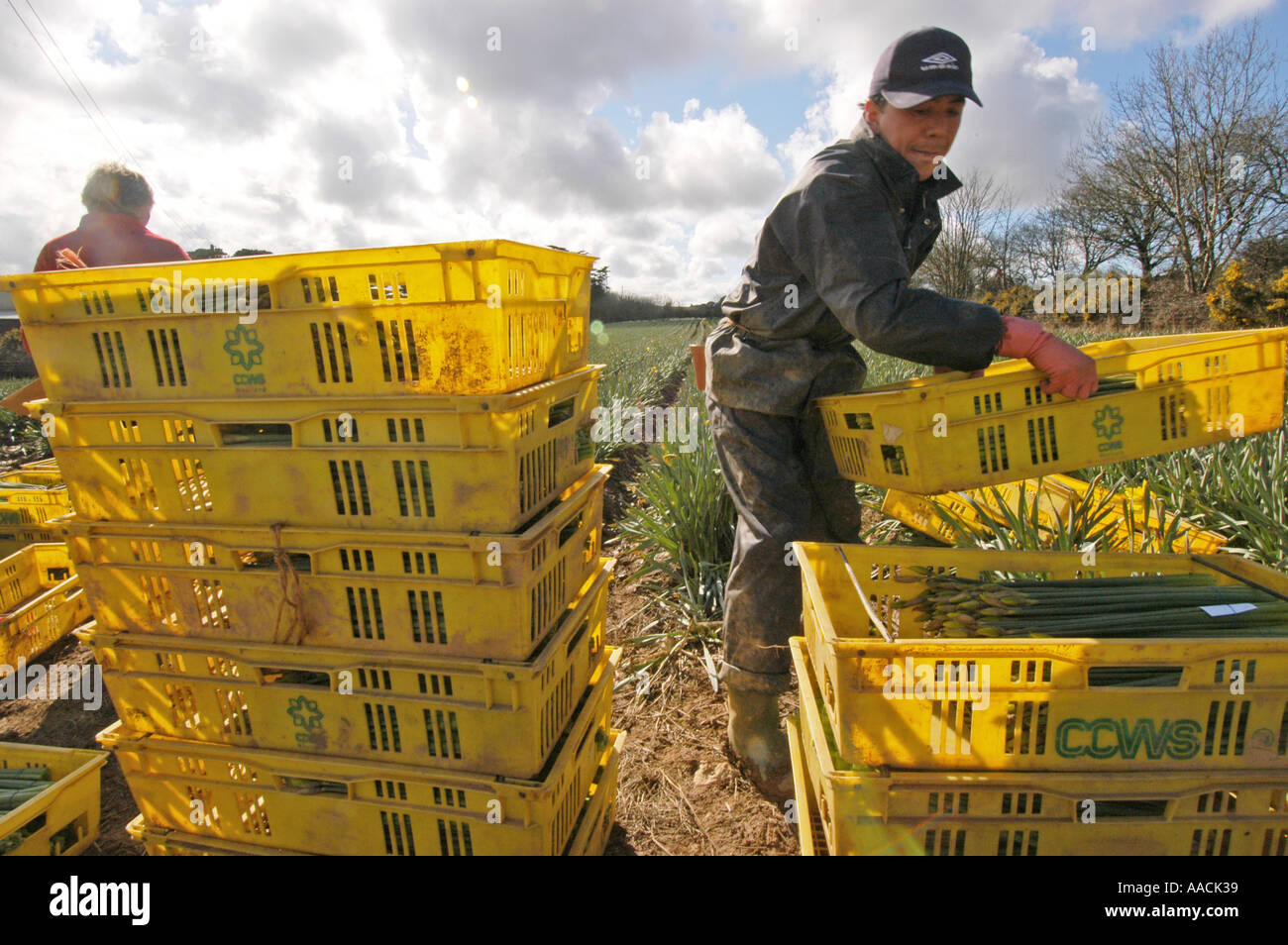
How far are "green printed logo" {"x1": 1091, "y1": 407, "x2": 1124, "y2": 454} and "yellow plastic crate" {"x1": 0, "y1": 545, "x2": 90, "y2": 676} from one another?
13.5ft

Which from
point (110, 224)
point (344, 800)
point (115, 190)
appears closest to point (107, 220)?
point (110, 224)

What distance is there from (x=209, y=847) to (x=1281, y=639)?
2469mm

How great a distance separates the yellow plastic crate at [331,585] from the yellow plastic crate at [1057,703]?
2.31 ft

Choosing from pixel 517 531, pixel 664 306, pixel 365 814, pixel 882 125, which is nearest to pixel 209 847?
pixel 365 814

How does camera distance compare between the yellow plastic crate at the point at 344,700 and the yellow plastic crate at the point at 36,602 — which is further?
the yellow plastic crate at the point at 36,602

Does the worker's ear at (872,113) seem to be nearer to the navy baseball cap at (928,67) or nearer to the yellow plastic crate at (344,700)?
the navy baseball cap at (928,67)

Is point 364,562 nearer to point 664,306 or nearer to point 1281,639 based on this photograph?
point 1281,639

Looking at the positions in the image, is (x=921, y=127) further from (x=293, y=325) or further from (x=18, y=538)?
(x=18, y=538)

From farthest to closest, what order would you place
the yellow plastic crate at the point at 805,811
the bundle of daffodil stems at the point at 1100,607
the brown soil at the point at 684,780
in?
the brown soil at the point at 684,780 → the yellow plastic crate at the point at 805,811 → the bundle of daffodil stems at the point at 1100,607

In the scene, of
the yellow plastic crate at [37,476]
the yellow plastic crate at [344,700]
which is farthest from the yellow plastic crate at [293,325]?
the yellow plastic crate at [37,476]

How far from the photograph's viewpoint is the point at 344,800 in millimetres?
1668

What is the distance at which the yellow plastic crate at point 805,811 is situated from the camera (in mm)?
1592

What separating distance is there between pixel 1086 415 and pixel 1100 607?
631 mm

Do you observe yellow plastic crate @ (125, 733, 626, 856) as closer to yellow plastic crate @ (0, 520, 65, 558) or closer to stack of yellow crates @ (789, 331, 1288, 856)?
stack of yellow crates @ (789, 331, 1288, 856)
